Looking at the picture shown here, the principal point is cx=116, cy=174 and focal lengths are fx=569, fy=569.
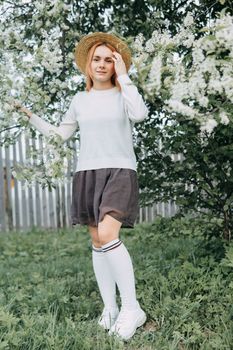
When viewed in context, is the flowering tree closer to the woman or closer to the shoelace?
the woman

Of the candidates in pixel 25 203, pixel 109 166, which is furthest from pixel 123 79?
pixel 25 203

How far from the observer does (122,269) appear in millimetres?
3248

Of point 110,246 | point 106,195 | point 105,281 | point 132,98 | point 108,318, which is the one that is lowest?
point 108,318

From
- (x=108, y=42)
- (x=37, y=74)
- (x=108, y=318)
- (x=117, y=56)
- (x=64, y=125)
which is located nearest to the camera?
(x=117, y=56)

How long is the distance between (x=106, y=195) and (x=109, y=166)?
170mm

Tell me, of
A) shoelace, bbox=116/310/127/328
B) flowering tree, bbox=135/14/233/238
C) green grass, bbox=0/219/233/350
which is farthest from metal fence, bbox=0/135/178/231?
shoelace, bbox=116/310/127/328

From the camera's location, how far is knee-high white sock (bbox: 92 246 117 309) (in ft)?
11.3

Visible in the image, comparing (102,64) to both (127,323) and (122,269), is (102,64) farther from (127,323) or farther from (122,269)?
(127,323)

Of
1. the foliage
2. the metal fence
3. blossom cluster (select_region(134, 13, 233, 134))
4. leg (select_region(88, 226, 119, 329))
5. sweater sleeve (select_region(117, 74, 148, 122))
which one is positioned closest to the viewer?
blossom cluster (select_region(134, 13, 233, 134))

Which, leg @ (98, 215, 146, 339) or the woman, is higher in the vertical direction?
the woman

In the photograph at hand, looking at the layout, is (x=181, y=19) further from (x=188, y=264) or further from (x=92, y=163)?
(x=188, y=264)

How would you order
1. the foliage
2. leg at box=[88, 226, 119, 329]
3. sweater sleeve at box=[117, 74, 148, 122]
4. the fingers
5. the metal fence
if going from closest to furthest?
sweater sleeve at box=[117, 74, 148, 122]
the fingers
leg at box=[88, 226, 119, 329]
the foliage
the metal fence

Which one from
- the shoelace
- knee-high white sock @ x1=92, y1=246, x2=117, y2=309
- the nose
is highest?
the nose

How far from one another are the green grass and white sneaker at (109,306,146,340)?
56 millimetres
